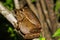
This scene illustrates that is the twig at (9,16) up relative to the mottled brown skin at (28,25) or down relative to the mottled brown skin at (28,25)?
up

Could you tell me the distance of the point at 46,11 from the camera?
10.1ft

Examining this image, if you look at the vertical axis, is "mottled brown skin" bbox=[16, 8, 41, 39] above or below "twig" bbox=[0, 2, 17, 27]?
below

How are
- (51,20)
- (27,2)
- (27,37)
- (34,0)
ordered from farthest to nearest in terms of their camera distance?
(51,20) < (34,0) < (27,2) < (27,37)

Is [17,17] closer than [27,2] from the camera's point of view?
Yes

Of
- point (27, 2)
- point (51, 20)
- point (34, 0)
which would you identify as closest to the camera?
point (27, 2)

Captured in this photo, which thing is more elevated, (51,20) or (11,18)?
(51,20)

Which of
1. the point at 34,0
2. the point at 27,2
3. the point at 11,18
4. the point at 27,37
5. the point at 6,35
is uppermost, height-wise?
the point at 34,0

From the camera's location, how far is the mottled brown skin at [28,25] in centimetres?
154

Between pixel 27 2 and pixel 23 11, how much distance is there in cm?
102

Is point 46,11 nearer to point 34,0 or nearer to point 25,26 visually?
point 34,0

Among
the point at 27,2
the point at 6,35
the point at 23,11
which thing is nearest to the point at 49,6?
the point at 27,2

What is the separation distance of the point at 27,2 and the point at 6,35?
1.67ft

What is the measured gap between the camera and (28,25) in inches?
61.3

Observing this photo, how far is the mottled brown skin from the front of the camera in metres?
1.54
